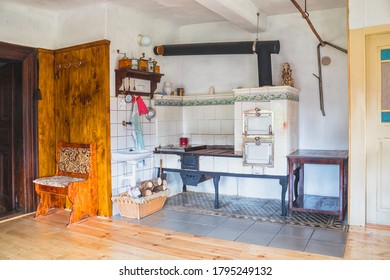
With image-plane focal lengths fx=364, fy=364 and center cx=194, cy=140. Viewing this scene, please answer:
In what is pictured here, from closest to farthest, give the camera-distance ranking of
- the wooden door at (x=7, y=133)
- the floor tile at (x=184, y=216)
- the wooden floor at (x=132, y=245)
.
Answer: the wooden floor at (x=132, y=245) → the floor tile at (x=184, y=216) → the wooden door at (x=7, y=133)

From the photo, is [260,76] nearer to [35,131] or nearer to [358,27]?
[358,27]

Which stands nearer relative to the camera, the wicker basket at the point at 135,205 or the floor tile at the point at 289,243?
the floor tile at the point at 289,243

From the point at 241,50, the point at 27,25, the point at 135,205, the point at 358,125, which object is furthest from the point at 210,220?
the point at 27,25

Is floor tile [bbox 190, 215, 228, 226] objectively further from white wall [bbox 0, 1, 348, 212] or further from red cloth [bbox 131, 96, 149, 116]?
red cloth [bbox 131, 96, 149, 116]

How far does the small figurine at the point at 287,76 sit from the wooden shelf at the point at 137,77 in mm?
1498

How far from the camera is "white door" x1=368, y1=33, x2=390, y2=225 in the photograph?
3.36m

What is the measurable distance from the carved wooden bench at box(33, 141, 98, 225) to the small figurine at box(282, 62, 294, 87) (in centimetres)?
227

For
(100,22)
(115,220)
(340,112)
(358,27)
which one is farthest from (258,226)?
(100,22)

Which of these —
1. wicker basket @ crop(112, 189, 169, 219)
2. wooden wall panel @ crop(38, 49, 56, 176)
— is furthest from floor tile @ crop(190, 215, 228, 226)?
wooden wall panel @ crop(38, 49, 56, 176)

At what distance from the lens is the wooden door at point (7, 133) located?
417 cm

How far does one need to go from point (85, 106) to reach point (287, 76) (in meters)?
2.31

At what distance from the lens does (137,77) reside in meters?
4.28

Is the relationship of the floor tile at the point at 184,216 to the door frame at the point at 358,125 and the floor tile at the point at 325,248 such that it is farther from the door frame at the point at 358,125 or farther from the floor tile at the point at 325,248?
the door frame at the point at 358,125

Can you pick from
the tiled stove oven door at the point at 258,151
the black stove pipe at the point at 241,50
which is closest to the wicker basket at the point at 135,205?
the tiled stove oven door at the point at 258,151
